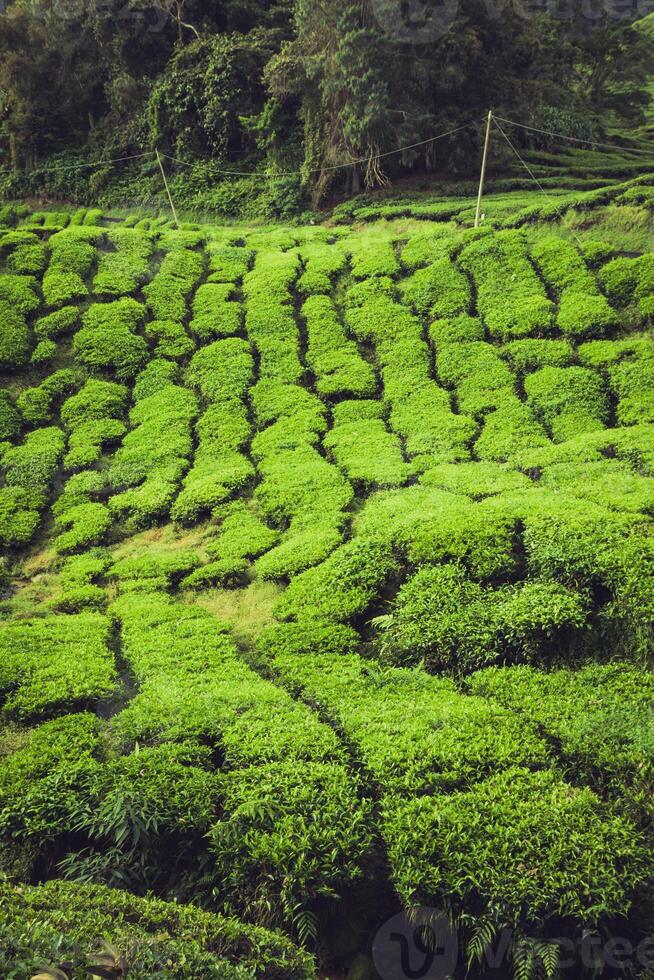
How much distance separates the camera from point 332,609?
9.05 meters

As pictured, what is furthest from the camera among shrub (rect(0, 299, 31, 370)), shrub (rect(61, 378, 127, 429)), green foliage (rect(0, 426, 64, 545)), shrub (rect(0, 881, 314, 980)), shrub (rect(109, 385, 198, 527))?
shrub (rect(0, 299, 31, 370))

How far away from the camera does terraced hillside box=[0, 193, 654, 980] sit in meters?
5.57

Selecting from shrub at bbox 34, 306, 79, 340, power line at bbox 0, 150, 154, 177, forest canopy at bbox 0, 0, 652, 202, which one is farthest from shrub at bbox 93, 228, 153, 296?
power line at bbox 0, 150, 154, 177

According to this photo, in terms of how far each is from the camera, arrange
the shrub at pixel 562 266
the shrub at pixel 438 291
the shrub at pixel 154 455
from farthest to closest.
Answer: the shrub at pixel 438 291, the shrub at pixel 562 266, the shrub at pixel 154 455

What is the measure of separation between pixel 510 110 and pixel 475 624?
2526 cm

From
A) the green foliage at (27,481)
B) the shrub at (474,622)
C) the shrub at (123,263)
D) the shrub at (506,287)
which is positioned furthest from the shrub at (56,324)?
the shrub at (474,622)

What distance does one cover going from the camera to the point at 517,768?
621cm

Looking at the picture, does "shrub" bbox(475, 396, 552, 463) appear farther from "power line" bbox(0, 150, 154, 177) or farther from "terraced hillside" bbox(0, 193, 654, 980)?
"power line" bbox(0, 150, 154, 177)

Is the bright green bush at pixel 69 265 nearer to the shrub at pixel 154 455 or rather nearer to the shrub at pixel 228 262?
the shrub at pixel 228 262

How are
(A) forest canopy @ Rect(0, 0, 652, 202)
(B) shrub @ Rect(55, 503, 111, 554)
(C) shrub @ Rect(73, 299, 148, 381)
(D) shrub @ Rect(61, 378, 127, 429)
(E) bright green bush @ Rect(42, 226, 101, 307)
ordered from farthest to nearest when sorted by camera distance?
(A) forest canopy @ Rect(0, 0, 652, 202) < (E) bright green bush @ Rect(42, 226, 101, 307) < (C) shrub @ Rect(73, 299, 148, 381) < (D) shrub @ Rect(61, 378, 127, 429) < (B) shrub @ Rect(55, 503, 111, 554)

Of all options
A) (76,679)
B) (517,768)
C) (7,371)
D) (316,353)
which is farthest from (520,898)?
(7,371)

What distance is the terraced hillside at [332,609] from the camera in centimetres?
557

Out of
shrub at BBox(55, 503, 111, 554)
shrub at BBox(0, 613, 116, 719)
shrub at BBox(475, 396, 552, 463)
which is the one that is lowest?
shrub at BBox(55, 503, 111, 554)

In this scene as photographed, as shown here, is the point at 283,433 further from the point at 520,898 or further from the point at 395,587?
the point at 520,898
